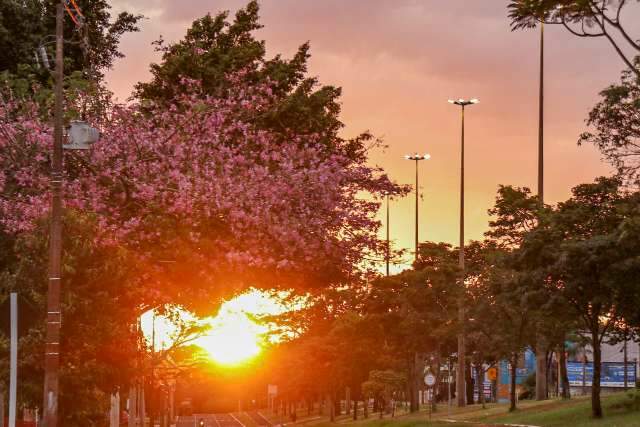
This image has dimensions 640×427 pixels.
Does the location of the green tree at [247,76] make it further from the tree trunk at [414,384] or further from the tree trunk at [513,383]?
the tree trunk at [414,384]

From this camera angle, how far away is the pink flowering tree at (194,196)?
102 ft

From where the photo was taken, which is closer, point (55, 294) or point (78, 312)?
point (55, 294)

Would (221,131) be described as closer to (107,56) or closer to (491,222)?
(107,56)

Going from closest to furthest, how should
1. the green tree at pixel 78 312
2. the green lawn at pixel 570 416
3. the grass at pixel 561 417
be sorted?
the green tree at pixel 78 312 → the green lawn at pixel 570 416 → the grass at pixel 561 417

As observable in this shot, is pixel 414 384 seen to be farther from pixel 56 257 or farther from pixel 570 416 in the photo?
pixel 56 257

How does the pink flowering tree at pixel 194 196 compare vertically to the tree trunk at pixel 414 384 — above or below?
above

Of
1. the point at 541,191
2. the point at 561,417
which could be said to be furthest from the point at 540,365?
the point at 561,417

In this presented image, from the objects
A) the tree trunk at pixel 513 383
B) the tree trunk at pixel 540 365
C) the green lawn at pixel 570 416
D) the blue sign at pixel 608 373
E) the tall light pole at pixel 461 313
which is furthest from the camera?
the blue sign at pixel 608 373

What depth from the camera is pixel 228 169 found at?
3225 centimetres

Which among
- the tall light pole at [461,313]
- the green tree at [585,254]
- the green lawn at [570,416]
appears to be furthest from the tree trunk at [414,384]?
the green tree at [585,254]

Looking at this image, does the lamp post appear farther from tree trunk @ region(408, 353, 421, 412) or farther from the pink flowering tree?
tree trunk @ region(408, 353, 421, 412)

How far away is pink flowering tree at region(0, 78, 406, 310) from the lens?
31141 millimetres

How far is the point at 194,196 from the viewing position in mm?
31188

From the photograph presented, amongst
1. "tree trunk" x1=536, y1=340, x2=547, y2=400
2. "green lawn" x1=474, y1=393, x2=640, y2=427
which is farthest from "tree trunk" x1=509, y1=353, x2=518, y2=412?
"tree trunk" x1=536, y1=340, x2=547, y2=400
